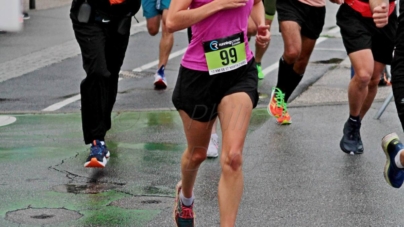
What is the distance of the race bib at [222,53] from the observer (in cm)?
562

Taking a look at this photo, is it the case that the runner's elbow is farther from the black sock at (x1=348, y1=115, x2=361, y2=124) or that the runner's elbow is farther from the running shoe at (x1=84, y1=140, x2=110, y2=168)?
the black sock at (x1=348, y1=115, x2=361, y2=124)

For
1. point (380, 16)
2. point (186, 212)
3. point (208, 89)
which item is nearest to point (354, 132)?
point (380, 16)

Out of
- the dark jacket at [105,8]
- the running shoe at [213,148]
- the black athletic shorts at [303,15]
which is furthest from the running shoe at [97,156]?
the black athletic shorts at [303,15]

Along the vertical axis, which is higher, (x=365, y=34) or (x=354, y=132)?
(x=365, y=34)

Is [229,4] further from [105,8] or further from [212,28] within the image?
[105,8]

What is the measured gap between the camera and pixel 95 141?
760 centimetres

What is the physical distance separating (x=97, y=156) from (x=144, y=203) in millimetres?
999

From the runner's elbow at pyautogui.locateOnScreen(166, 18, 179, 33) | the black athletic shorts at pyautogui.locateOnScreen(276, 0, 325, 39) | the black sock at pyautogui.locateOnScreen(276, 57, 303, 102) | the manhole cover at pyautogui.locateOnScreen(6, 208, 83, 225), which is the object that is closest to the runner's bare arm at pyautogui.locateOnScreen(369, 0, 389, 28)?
the runner's elbow at pyautogui.locateOnScreen(166, 18, 179, 33)

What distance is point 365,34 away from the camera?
26.1ft

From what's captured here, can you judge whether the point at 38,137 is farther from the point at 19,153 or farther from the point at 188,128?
the point at 188,128

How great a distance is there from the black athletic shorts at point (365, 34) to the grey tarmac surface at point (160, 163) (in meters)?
0.88

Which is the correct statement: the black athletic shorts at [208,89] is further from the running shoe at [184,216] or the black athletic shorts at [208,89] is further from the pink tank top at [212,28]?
the running shoe at [184,216]

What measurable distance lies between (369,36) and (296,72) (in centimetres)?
158

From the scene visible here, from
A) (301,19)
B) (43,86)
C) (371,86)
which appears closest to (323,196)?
(371,86)
